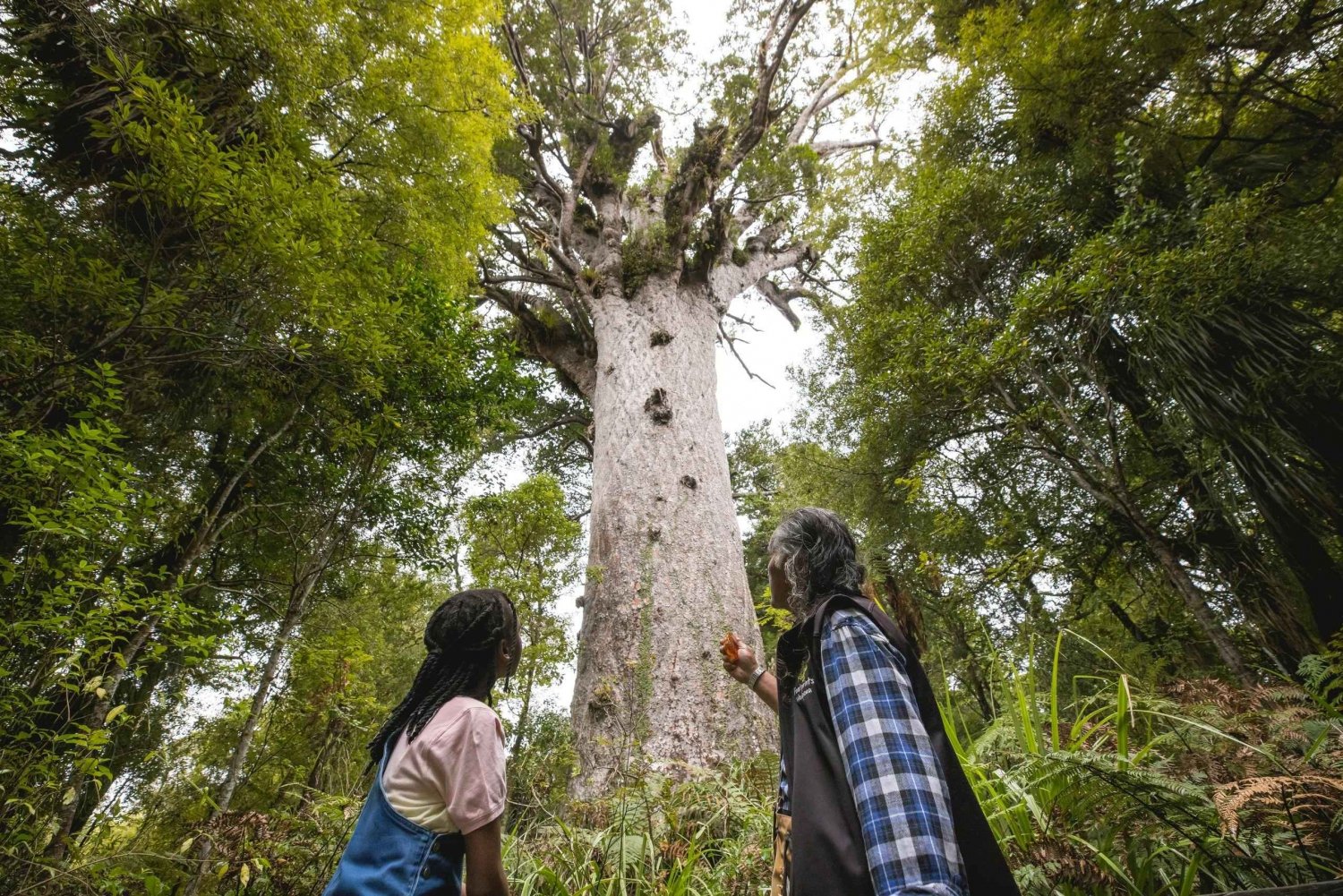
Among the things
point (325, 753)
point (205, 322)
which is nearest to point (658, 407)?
point (205, 322)

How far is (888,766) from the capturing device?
0.81m

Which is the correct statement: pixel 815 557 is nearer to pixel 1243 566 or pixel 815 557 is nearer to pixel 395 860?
pixel 395 860

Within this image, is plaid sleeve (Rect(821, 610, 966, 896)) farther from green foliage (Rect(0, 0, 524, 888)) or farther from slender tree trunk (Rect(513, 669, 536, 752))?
slender tree trunk (Rect(513, 669, 536, 752))

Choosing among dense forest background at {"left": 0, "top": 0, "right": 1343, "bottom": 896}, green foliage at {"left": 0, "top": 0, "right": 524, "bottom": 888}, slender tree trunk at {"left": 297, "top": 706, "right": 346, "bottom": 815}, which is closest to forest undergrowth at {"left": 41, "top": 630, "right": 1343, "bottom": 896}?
dense forest background at {"left": 0, "top": 0, "right": 1343, "bottom": 896}

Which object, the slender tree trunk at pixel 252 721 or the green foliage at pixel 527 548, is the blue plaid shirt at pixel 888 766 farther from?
the green foliage at pixel 527 548

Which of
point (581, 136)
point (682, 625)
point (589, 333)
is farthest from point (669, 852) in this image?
point (581, 136)

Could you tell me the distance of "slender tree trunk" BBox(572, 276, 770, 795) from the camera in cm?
312

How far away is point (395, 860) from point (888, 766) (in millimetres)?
943

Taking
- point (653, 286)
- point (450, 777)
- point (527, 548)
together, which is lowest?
point (450, 777)

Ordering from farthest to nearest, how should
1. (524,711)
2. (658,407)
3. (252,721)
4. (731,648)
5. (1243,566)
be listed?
(658,407) < (524,711) < (1243,566) < (252,721) < (731,648)

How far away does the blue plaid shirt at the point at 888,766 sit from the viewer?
742 millimetres

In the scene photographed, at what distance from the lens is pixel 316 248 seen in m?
2.54

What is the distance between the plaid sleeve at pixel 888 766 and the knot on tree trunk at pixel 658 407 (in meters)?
3.77

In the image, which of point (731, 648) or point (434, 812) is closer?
point (434, 812)
